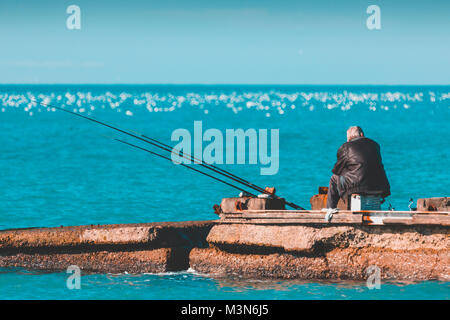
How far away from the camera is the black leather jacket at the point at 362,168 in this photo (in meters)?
12.7

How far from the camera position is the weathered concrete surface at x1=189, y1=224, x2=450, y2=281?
12.3 metres

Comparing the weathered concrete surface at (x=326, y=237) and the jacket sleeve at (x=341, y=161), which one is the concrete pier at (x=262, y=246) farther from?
the jacket sleeve at (x=341, y=161)

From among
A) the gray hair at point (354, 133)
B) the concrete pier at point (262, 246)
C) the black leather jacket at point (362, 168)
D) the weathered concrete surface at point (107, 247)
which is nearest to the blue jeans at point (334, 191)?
the black leather jacket at point (362, 168)

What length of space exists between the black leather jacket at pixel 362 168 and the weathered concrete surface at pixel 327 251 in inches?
24.4

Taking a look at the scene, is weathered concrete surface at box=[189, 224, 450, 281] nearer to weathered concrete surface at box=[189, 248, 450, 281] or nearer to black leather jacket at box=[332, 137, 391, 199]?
weathered concrete surface at box=[189, 248, 450, 281]

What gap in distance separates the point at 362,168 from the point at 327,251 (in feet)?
4.38

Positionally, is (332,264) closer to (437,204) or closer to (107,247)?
(437,204)

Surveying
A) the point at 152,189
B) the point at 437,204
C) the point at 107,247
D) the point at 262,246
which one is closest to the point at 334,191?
the point at 262,246

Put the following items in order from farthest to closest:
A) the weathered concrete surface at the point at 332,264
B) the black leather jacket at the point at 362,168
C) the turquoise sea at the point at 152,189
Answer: the turquoise sea at the point at 152,189, the black leather jacket at the point at 362,168, the weathered concrete surface at the point at 332,264

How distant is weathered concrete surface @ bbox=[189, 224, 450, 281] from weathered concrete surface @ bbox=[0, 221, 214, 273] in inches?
28.2

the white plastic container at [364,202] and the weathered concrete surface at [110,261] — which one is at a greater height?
the white plastic container at [364,202]

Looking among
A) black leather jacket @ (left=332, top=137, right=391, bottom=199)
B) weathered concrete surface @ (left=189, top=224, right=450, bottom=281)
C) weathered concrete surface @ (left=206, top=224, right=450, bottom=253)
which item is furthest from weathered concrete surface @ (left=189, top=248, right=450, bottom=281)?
black leather jacket @ (left=332, top=137, right=391, bottom=199)

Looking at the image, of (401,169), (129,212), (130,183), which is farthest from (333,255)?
(401,169)

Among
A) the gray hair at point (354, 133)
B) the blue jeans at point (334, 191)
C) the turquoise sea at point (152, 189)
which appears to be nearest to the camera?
the turquoise sea at point (152, 189)
